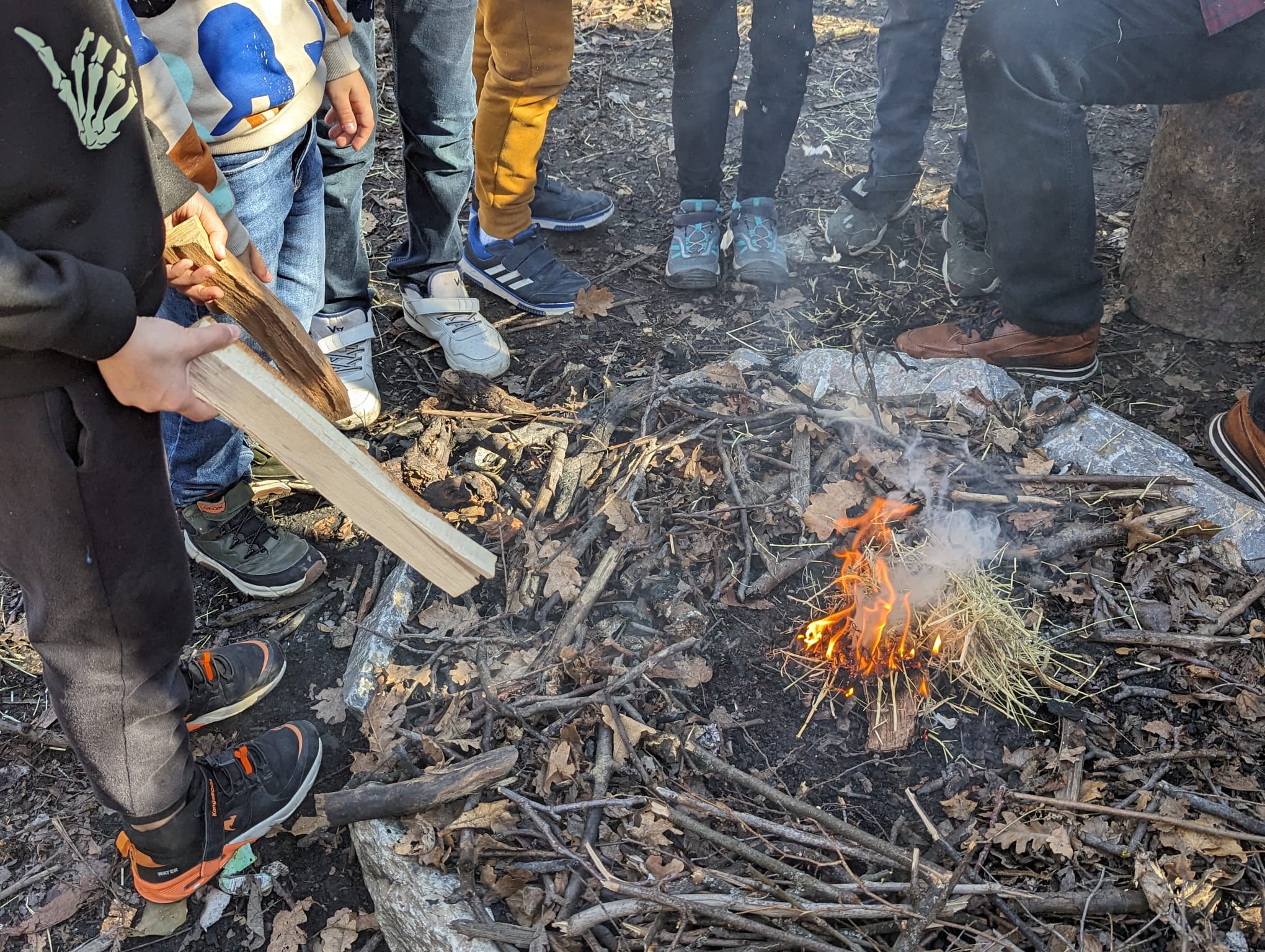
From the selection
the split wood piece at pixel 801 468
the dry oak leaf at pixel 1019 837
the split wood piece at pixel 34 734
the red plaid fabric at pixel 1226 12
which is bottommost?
the split wood piece at pixel 34 734

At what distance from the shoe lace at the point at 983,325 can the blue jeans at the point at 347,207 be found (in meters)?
2.80

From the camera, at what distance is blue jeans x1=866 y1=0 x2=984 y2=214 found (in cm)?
432

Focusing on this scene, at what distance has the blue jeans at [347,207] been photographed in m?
3.58

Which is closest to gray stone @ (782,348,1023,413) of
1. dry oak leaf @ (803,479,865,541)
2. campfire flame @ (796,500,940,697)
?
dry oak leaf @ (803,479,865,541)

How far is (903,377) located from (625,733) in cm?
208

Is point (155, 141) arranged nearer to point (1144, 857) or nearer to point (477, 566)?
point (477, 566)

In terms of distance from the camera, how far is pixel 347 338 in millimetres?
3973

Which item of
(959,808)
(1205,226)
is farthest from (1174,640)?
(1205,226)

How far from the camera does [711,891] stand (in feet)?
7.03

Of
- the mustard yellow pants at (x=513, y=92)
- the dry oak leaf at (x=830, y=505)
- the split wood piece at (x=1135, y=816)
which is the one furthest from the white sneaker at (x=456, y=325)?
the split wood piece at (x=1135, y=816)

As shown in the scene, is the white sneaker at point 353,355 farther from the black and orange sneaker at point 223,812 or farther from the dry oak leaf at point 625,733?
the dry oak leaf at point 625,733

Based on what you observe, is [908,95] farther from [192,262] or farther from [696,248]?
[192,262]

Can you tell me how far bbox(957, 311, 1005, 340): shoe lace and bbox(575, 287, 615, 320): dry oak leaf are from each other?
1.78 m

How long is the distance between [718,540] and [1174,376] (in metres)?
2.59
